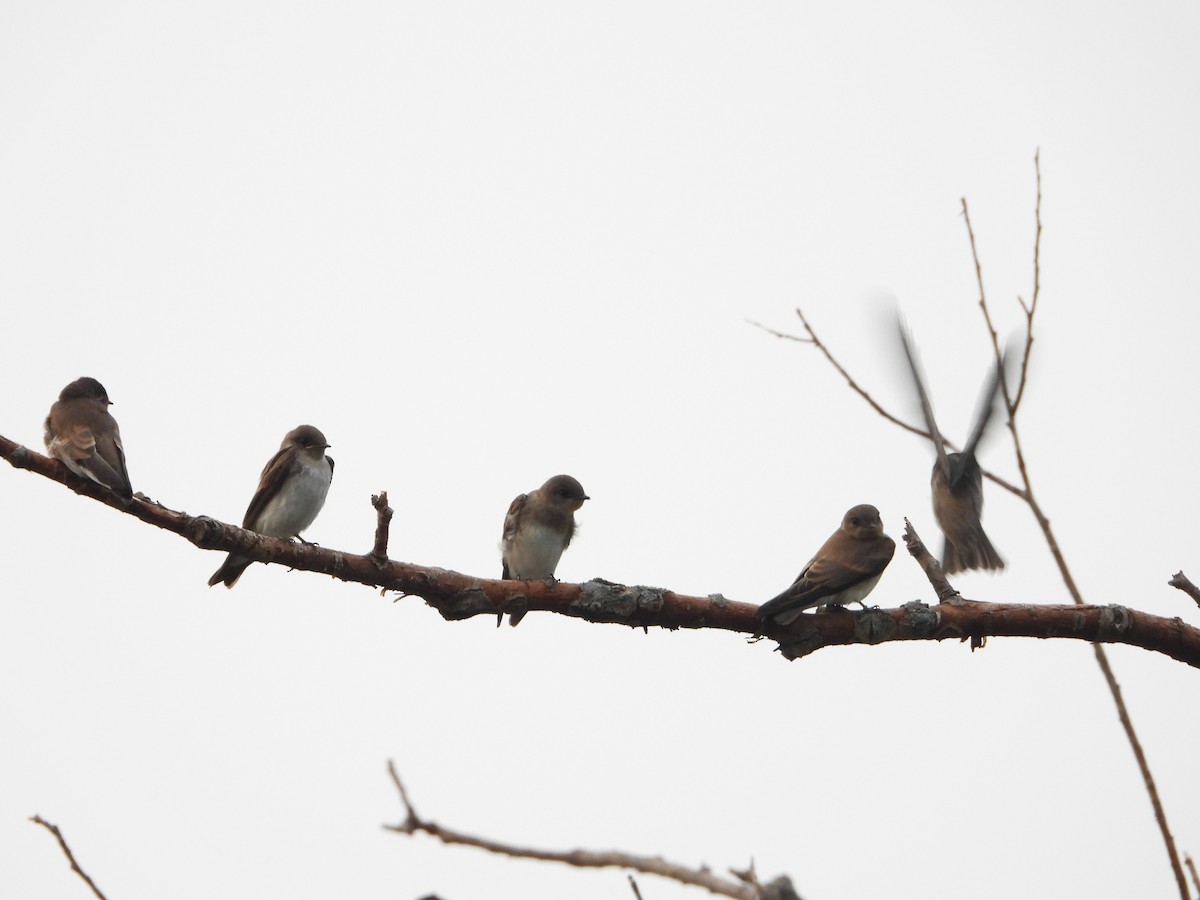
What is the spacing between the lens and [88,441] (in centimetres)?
505

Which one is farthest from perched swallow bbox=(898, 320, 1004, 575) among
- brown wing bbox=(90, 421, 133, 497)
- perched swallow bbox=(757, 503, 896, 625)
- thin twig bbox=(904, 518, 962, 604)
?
brown wing bbox=(90, 421, 133, 497)

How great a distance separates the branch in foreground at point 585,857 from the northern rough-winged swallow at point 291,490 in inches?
240

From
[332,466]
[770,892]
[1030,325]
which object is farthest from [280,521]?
[770,892]

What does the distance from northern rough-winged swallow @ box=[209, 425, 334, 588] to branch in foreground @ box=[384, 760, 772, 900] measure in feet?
20.0

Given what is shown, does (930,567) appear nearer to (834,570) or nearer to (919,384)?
(834,570)

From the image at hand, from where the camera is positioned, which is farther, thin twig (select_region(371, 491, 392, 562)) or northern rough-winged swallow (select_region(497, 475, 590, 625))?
northern rough-winged swallow (select_region(497, 475, 590, 625))

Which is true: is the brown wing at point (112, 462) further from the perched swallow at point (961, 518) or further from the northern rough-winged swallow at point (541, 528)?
the perched swallow at point (961, 518)

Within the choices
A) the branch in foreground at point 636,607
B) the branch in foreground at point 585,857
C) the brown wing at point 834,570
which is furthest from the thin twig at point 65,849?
the brown wing at point 834,570

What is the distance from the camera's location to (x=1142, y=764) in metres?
2.89

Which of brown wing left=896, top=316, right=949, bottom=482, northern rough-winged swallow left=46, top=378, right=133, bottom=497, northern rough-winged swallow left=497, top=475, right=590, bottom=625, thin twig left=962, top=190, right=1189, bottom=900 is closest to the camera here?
thin twig left=962, top=190, right=1189, bottom=900

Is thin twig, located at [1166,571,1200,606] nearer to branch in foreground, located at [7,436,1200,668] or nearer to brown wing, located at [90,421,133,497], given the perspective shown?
branch in foreground, located at [7,436,1200,668]

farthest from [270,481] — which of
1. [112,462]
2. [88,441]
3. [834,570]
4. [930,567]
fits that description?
[930,567]

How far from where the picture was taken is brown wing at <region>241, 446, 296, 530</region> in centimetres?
795

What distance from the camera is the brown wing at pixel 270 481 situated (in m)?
7.95
